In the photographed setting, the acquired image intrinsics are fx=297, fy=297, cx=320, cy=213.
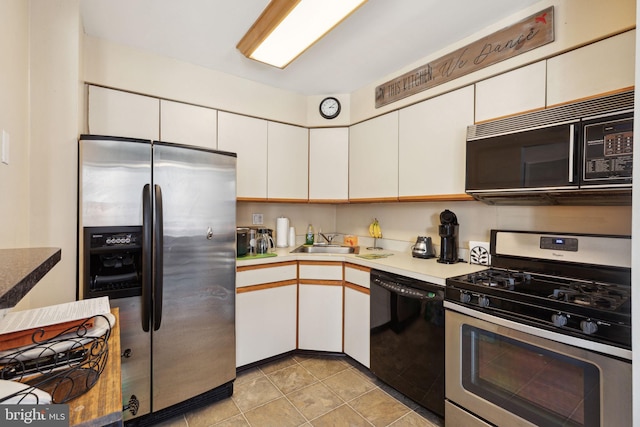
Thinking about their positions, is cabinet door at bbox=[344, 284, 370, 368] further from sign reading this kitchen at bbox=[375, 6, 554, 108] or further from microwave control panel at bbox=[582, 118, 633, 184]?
sign reading this kitchen at bbox=[375, 6, 554, 108]

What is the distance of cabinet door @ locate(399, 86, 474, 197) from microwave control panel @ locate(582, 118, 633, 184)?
0.65 meters

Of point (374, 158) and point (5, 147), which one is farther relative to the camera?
point (374, 158)

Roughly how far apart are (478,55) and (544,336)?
165 cm

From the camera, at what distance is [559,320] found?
3.99 ft

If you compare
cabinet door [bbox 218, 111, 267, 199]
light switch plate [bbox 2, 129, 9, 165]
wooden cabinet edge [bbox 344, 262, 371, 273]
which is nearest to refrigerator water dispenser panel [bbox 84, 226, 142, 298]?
light switch plate [bbox 2, 129, 9, 165]

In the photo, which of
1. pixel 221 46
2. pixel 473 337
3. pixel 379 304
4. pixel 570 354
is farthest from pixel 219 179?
pixel 570 354

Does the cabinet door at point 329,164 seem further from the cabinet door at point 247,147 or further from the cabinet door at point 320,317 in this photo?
the cabinet door at point 320,317

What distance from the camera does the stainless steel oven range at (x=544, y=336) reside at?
112 centimetres

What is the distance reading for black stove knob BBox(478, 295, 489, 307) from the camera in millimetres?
1451

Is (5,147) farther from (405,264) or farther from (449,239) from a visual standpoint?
(449,239)

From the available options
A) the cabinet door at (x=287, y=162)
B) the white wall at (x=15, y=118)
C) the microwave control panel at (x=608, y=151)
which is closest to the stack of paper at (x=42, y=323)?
the white wall at (x=15, y=118)

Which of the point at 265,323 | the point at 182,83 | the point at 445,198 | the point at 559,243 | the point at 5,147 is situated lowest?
the point at 265,323

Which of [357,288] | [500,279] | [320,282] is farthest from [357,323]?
[500,279]

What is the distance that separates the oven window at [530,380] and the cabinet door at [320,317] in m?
1.07
